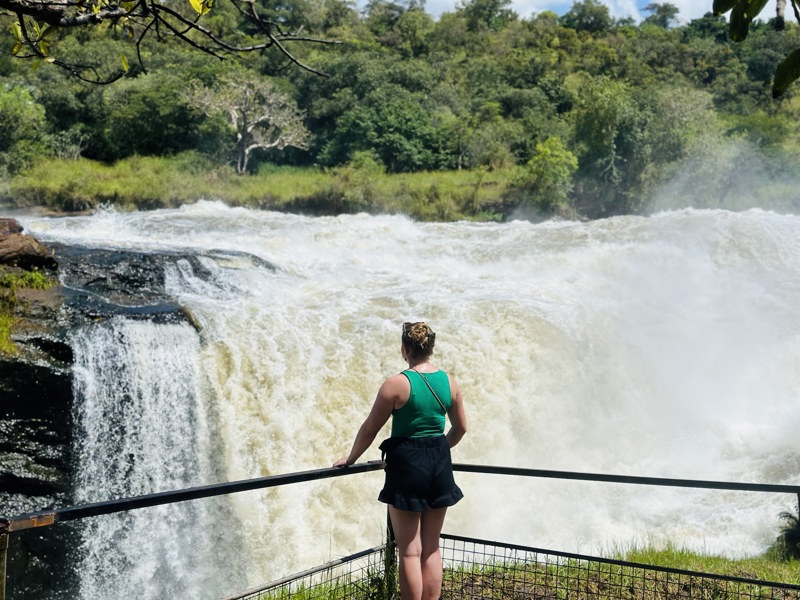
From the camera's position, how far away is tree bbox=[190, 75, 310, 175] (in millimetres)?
28641

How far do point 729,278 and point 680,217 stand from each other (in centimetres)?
232

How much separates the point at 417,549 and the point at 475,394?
6997mm

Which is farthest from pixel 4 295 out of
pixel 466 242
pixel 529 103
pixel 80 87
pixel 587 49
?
pixel 587 49

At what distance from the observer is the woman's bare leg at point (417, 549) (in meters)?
3.00

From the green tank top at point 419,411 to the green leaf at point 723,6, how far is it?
1.84 metres

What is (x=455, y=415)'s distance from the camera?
10.3 ft

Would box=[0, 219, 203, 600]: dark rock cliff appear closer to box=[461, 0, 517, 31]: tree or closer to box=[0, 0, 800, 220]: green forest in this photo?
box=[0, 0, 800, 220]: green forest

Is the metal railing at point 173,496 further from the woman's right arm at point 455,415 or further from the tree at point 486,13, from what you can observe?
the tree at point 486,13

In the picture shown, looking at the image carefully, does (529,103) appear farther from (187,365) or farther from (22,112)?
(187,365)

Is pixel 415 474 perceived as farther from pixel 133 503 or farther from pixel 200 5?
pixel 200 5

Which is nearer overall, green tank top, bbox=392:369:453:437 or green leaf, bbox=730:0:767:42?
green leaf, bbox=730:0:767:42

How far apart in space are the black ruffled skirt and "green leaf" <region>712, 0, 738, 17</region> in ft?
6.45

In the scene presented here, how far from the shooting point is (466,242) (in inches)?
649

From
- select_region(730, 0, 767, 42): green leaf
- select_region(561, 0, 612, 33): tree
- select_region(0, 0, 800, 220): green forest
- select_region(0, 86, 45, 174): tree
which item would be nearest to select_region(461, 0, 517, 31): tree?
select_region(561, 0, 612, 33): tree
